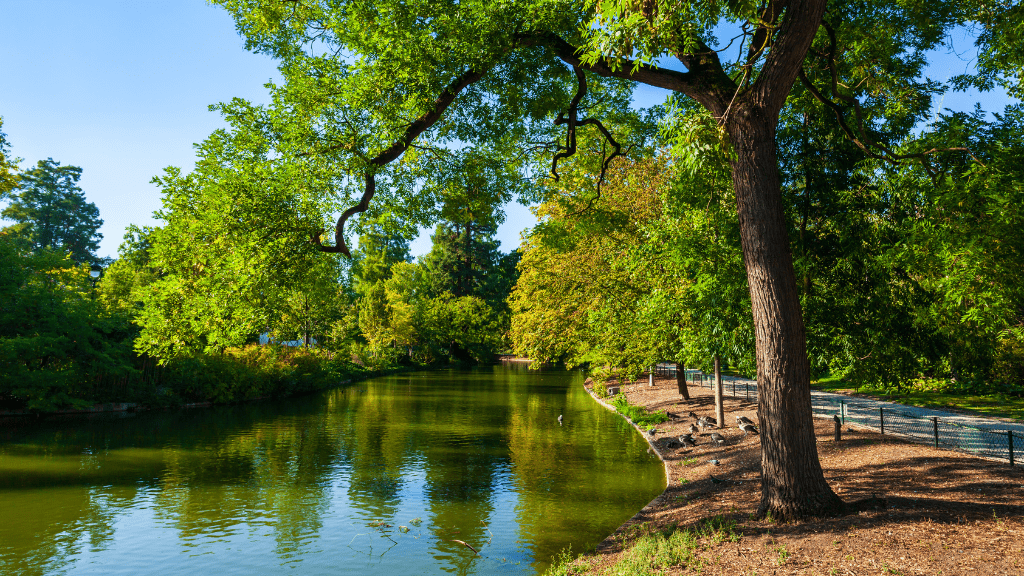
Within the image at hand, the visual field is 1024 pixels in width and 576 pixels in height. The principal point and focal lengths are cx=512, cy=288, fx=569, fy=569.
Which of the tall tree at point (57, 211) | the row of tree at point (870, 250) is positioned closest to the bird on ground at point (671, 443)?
the row of tree at point (870, 250)

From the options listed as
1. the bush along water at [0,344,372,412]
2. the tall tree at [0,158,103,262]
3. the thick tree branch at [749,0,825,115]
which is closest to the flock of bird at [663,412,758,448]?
the thick tree branch at [749,0,825,115]

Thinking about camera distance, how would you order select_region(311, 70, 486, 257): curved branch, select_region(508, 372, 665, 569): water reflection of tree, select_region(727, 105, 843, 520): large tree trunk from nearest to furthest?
1. select_region(727, 105, 843, 520): large tree trunk
2. select_region(311, 70, 486, 257): curved branch
3. select_region(508, 372, 665, 569): water reflection of tree

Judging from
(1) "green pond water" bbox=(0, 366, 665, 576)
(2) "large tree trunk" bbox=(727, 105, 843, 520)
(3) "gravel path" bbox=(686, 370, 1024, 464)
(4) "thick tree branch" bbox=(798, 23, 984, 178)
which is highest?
(4) "thick tree branch" bbox=(798, 23, 984, 178)

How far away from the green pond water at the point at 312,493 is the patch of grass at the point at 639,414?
100 cm

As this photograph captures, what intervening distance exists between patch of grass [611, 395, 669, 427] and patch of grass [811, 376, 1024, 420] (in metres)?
6.65

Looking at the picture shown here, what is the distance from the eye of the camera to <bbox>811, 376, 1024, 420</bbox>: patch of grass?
2122 centimetres

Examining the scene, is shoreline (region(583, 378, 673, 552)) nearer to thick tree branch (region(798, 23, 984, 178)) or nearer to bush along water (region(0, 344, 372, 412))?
thick tree branch (region(798, 23, 984, 178))

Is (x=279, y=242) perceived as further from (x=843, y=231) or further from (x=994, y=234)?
(x=994, y=234)

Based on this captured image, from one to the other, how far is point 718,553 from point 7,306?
2993 cm

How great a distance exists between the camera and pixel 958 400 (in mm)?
25234

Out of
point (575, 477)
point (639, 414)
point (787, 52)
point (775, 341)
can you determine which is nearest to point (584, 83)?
point (787, 52)

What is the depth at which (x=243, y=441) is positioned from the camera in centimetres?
2136

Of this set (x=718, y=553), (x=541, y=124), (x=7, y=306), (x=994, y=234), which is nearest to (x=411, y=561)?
(x=718, y=553)

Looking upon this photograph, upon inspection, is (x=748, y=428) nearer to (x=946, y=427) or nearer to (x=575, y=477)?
(x=946, y=427)
